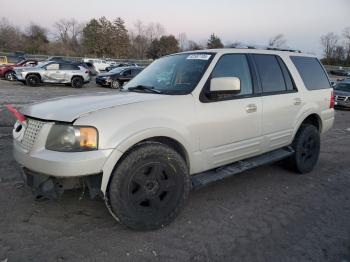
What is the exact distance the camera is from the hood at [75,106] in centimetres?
303

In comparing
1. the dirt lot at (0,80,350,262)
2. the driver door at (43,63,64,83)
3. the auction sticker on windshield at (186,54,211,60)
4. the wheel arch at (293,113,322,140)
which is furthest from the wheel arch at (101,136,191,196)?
the driver door at (43,63,64,83)

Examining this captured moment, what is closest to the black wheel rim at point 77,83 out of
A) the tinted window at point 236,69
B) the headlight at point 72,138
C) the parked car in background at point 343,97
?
the parked car in background at point 343,97

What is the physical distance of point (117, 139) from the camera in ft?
9.87

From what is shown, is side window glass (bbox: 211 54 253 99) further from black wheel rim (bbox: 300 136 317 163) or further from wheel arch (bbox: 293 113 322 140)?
black wheel rim (bbox: 300 136 317 163)

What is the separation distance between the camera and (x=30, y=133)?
3.16m

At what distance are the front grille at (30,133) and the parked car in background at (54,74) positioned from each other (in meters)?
18.8

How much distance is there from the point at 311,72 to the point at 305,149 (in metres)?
1.26

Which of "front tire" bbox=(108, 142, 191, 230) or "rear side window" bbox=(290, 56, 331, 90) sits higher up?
"rear side window" bbox=(290, 56, 331, 90)

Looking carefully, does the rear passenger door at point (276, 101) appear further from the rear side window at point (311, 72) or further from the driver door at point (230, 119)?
the rear side window at point (311, 72)

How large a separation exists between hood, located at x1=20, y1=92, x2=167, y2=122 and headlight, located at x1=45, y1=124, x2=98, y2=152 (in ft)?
0.31

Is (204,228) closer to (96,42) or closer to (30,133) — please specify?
(30,133)

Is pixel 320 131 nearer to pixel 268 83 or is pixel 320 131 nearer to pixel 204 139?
pixel 268 83

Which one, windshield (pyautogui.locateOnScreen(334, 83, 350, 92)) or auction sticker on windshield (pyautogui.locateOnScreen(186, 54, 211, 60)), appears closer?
auction sticker on windshield (pyautogui.locateOnScreen(186, 54, 211, 60))

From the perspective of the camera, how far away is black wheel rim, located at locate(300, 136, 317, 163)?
17.5 ft
